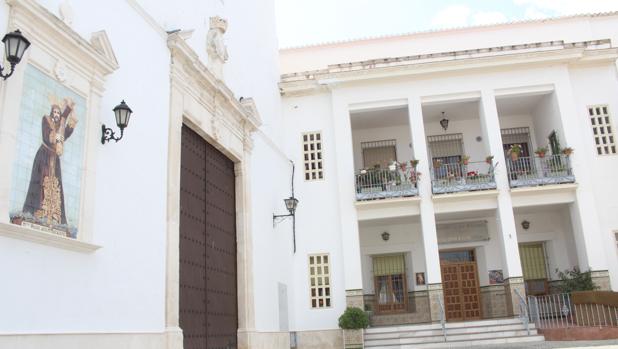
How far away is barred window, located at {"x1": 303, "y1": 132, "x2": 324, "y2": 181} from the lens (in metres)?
16.5

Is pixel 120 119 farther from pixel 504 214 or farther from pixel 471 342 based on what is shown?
pixel 504 214

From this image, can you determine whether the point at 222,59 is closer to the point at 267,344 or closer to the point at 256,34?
the point at 256,34

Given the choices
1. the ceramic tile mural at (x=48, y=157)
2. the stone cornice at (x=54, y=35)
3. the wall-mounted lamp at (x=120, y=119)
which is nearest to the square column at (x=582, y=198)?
the wall-mounted lamp at (x=120, y=119)

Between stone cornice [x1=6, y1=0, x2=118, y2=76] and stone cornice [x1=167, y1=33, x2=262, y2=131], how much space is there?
2.35m

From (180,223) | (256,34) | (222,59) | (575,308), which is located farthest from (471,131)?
(180,223)

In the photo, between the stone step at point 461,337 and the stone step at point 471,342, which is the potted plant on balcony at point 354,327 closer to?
the stone step at point 461,337

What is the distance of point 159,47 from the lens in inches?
355

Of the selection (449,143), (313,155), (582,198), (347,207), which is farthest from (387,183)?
(582,198)

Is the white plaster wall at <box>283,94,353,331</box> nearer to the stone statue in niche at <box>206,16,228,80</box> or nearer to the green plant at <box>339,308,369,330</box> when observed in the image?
the green plant at <box>339,308,369,330</box>

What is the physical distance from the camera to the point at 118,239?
730 cm

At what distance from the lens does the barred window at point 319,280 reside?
1550cm

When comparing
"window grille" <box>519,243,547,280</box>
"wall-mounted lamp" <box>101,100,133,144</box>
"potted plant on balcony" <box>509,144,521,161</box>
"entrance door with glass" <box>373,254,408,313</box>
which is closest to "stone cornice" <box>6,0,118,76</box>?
"wall-mounted lamp" <box>101,100,133,144</box>

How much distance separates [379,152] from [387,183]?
106 inches

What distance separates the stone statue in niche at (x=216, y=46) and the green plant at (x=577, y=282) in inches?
405
